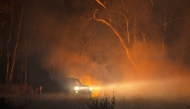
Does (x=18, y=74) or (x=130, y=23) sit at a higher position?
(x=130, y=23)

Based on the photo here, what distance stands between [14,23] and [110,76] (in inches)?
626

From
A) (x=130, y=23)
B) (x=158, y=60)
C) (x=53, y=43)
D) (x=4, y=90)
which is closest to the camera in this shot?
(x=4, y=90)

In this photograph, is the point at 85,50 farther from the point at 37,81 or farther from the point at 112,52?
the point at 37,81

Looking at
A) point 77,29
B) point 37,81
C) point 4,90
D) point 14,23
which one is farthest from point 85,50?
point 4,90

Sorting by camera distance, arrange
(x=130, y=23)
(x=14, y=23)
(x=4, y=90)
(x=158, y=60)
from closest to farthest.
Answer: (x=4, y=90)
(x=130, y=23)
(x=158, y=60)
(x=14, y=23)

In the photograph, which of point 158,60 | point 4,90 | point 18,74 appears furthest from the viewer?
point 18,74

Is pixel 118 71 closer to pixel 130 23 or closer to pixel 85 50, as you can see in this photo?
pixel 85 50

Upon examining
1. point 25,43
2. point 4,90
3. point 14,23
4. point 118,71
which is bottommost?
point 4,90

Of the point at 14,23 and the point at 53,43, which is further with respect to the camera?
the point at 53,43

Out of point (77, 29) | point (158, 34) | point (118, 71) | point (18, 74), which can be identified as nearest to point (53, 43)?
point (77, 29)

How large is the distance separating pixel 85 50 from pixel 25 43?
10647mm

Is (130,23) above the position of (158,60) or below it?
above

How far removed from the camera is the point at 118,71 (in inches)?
1741

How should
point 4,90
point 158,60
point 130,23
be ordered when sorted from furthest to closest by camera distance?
point 158,60
point 130,23
point 4,90
